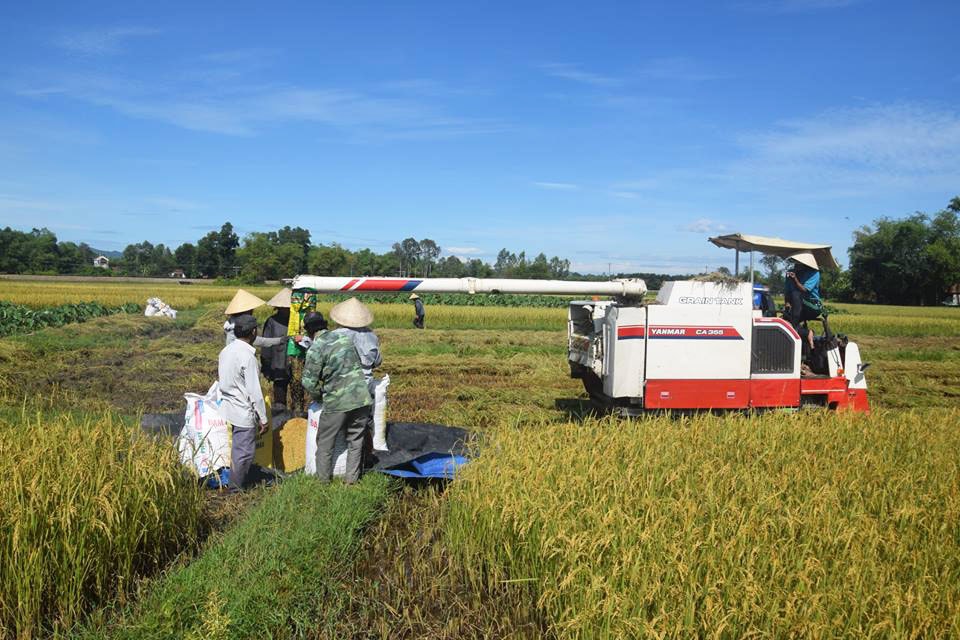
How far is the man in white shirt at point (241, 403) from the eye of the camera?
5734 mm

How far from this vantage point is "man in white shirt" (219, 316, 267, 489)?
5.73 m

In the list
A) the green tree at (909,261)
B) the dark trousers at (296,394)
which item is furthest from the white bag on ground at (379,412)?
the green tree at (909,261)

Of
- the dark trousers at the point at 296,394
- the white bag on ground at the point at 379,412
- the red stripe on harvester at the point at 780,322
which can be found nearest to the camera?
the white bag on ground at the point at 379,412

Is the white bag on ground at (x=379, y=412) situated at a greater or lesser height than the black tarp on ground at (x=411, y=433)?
greater

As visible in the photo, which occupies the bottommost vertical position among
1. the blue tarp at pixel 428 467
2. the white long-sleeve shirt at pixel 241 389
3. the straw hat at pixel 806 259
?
the blue tarp at pixel 428 467

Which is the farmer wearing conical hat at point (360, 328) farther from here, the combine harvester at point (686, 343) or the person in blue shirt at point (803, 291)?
the person in blue shirt at point (803, 291)

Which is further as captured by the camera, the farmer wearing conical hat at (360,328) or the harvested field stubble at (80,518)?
the farmer wearing conical hat at (360,328)

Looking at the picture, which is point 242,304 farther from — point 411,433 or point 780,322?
point 780,322

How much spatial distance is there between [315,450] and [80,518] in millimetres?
2372

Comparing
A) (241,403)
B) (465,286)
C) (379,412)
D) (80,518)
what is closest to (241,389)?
(241,403)

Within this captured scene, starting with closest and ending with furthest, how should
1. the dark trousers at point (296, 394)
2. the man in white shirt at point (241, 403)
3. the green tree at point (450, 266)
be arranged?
the man in white shirt at point (241, 403), the dark trousers at point (296, 394), the green tree at point (450, 266)

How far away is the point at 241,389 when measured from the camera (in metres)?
5.78

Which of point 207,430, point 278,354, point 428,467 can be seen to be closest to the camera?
point 207,430

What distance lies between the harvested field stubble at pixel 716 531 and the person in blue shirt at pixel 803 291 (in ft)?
7.03
